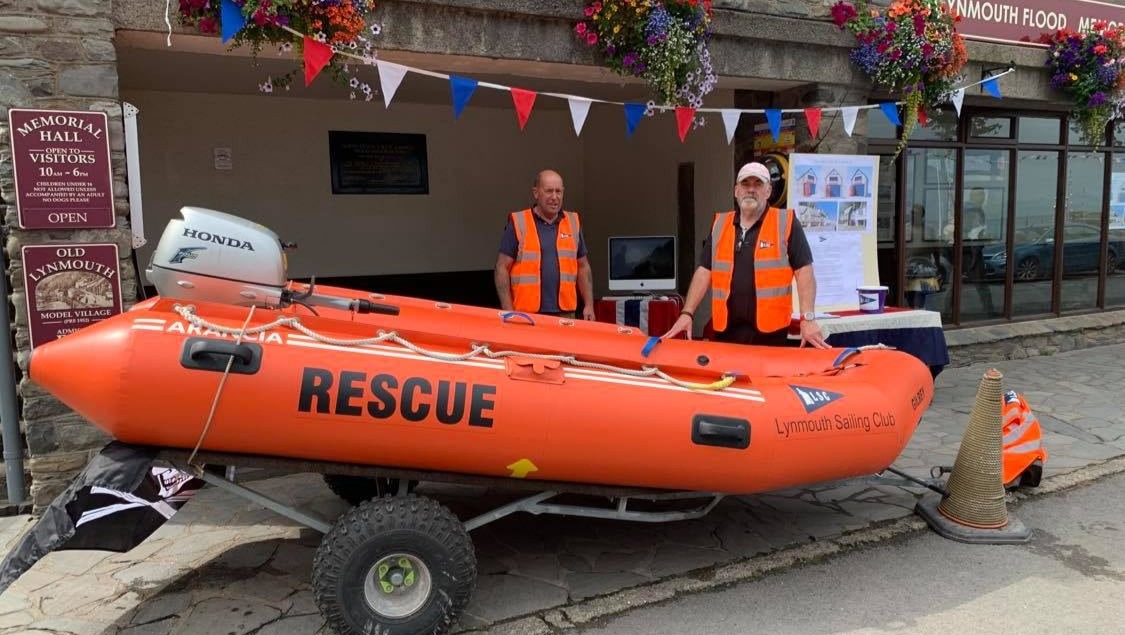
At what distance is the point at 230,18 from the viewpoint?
3922mm

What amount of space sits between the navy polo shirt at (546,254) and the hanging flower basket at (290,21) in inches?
52.2

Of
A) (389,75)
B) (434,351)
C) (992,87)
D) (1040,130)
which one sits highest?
(992,87)

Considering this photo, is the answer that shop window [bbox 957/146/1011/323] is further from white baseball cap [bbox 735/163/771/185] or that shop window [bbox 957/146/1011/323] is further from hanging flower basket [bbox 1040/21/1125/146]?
white baseball cap [bbox 735/163/771/185]

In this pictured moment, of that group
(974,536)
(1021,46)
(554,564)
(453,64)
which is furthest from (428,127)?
(974,536)

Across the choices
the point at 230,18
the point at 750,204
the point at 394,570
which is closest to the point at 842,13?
the point at 750,204

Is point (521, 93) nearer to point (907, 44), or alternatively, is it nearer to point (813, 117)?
point (813, 117)

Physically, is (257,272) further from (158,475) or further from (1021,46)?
(1021,46)

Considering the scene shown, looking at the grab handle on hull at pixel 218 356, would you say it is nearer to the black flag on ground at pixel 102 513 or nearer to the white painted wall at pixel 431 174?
the black flag on ground at pixel 102 513

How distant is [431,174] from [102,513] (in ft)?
23.1

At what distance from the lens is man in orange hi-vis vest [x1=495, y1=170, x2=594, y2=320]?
4789mm

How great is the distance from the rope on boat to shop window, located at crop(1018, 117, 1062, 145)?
6.27m

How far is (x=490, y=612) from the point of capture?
3104 mm

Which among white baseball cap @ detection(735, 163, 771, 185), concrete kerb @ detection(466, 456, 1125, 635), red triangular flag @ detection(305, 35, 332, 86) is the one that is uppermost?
red triangular flag @ detection(305, 35, 332, 86)

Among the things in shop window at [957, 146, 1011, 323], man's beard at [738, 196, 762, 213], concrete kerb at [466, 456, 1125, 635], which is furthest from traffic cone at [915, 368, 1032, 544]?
shop window at [957, 146, 1011, 323]
